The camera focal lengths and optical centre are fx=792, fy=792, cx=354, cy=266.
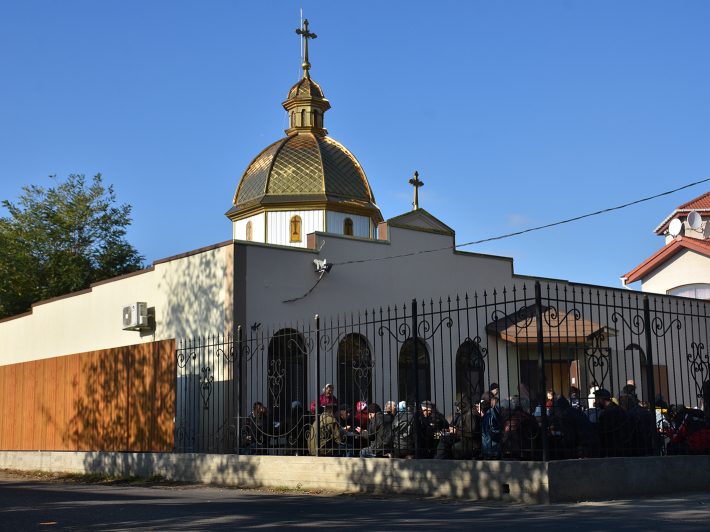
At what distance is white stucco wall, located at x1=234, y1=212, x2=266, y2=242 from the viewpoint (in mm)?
23766

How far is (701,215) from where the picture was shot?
33344 mm

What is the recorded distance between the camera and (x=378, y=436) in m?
10.8

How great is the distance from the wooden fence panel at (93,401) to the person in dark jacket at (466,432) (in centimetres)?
586

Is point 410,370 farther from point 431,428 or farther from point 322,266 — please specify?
point 431,428

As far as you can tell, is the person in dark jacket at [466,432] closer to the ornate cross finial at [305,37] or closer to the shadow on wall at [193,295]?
the shadow on wall at [193,295]

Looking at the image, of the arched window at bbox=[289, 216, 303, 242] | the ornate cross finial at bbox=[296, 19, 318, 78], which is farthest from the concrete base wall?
the ornate cross finial at bbox=[296, 19, 318, 78]

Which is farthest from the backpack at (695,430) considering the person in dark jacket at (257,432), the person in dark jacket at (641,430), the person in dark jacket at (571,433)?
the person in dark jacket at (257,432)

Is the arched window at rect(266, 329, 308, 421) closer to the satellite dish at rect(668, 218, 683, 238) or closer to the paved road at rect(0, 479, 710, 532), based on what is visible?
the paved road at rect(0, 479, 710, 532)

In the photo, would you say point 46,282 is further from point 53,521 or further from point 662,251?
point 53,521

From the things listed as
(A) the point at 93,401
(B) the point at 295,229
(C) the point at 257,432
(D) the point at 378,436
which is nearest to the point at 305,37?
(B) the point at 295,229

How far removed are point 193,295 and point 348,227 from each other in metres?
8.56

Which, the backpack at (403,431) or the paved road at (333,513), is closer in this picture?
the paved road at (333,513)

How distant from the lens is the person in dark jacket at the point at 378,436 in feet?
35.2

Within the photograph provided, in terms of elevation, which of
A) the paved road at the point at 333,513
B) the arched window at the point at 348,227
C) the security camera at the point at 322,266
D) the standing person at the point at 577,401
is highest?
the arched window at the point at 348,227
